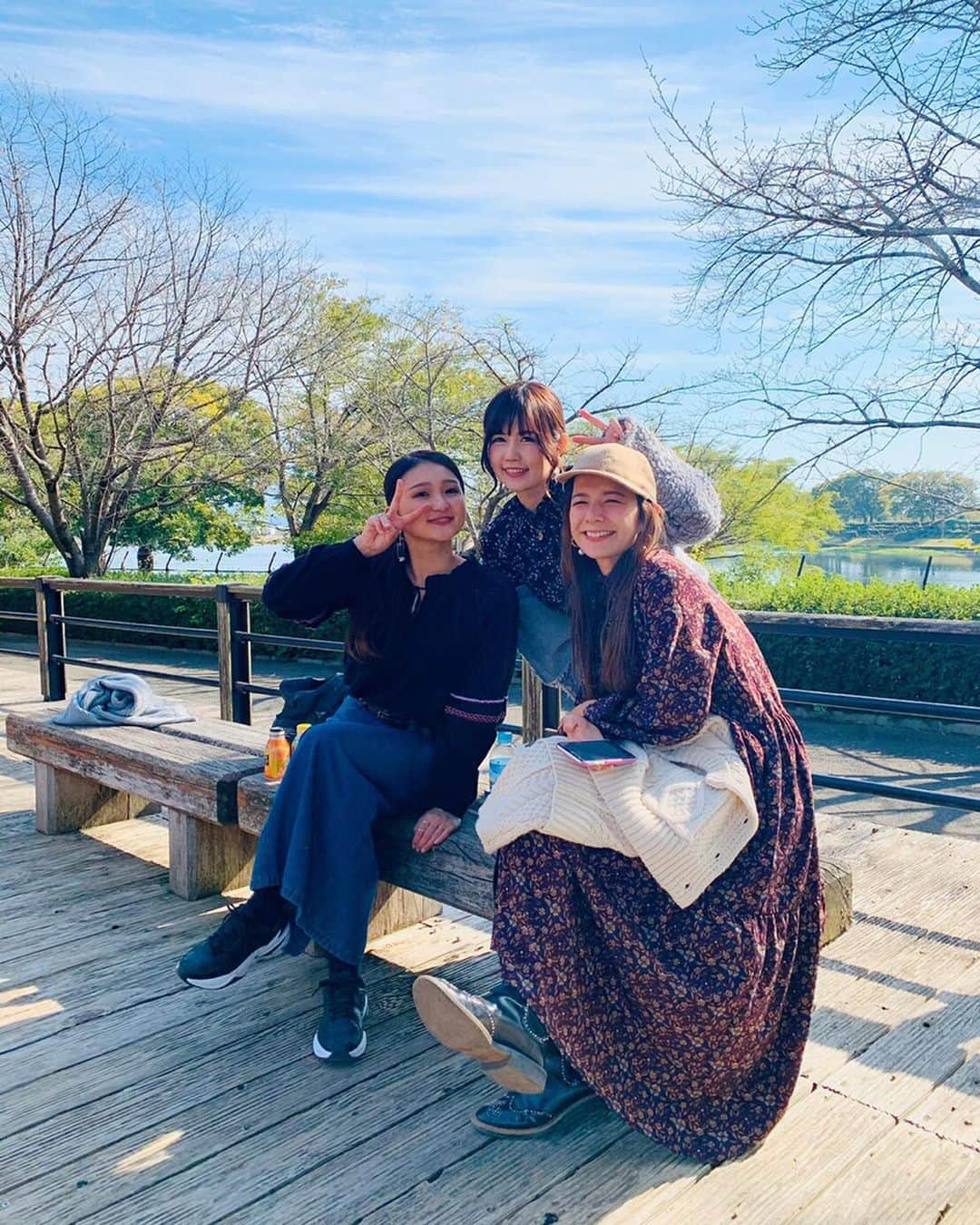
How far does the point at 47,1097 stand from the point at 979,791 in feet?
20.9

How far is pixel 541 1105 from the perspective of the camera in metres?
1.94

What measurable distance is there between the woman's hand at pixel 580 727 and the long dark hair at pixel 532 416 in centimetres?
66

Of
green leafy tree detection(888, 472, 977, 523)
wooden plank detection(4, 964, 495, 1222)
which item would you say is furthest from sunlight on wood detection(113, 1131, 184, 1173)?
green leafy tree detection(888, 472, 977, 523)

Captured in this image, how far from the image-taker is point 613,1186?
1766mm

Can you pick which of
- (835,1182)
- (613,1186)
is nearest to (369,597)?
(613,1186)

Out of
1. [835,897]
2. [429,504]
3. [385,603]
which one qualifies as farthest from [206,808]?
[835,897]

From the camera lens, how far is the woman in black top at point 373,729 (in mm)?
2258

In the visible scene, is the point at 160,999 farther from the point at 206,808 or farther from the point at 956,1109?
the point at 956,1109

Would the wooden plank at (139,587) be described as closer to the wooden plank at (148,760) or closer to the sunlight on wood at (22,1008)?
the wooden plank at (148,760)

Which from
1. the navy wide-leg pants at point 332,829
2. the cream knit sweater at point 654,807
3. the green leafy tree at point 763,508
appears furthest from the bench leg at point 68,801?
the green leafy tree at point 763,508

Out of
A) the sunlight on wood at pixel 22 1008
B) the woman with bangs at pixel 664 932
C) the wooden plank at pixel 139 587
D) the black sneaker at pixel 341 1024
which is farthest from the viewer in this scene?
the wooden plank at pixel 139 587

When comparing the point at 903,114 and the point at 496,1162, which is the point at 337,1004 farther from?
the point at 903,114

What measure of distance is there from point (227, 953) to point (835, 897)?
1.31 meters

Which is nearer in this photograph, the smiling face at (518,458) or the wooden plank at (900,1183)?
the wooden plank at (900,1183)
